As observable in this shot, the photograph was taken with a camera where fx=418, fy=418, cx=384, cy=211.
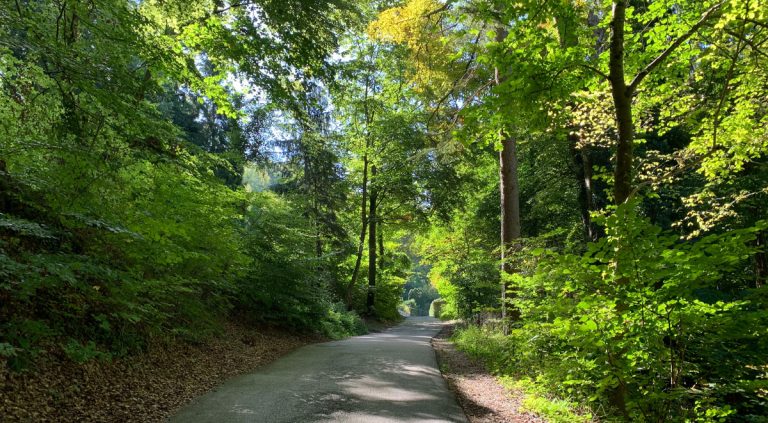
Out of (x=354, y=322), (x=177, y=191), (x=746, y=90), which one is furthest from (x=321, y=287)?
(x=746, y=90)

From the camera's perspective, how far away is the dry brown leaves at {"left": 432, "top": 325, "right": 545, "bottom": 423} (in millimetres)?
6227

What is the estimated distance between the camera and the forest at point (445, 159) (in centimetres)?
349

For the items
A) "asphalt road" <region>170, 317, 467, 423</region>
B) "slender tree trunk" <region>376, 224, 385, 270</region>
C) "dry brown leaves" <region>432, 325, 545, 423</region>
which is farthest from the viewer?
"slender tree trunk" <region>376, 224, 385, 270</region>

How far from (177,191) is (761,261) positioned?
16396 millimetres

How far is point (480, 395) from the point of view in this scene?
7.52m

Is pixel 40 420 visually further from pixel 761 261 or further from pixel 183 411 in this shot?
pixel 761 261

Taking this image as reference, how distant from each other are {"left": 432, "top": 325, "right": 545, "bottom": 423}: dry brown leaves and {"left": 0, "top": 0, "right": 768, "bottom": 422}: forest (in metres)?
0.44

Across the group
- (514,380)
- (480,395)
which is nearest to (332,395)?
(480,395)

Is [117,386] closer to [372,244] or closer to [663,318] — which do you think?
[663,318]

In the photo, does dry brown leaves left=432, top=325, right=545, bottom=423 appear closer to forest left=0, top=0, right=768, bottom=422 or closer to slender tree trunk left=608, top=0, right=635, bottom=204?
forest left=0, top=0, right=768, bottom=422

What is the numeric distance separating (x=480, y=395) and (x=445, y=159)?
6298 millimetres

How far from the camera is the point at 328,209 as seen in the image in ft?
77.7

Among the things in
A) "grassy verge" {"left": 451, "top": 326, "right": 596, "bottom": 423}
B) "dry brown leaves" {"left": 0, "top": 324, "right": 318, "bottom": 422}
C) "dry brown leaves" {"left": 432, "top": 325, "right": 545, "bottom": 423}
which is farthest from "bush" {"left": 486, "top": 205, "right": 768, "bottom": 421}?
"dry brown leaves" {"left": 0, "top": 324, "right": 318, "bottom": 422}

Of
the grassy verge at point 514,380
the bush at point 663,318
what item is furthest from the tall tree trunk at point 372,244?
the bush at point 663,318
